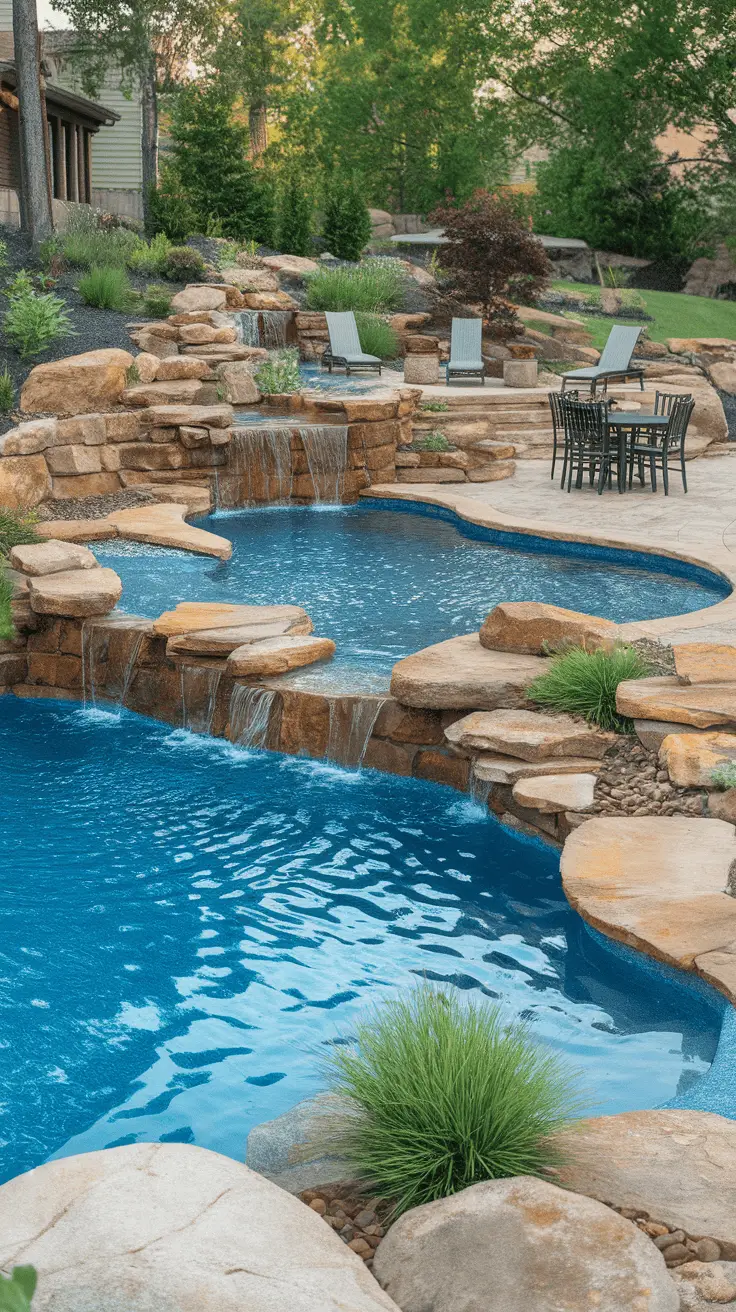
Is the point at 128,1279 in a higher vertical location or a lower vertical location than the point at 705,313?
lower

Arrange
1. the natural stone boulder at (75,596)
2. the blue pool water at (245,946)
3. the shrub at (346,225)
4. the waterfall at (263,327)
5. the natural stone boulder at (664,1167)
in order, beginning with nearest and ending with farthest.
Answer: the natural stone boulder at (664,1167) → the blue pool water at (245,946) → the natural stone boulder at (75,596) → the waterfall at (263,327) → the shrub at (346,225)

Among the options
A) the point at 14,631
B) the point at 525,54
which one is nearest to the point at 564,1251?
the point at 14,631

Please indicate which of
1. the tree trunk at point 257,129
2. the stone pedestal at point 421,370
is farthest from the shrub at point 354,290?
the tree trunk at point 257,129

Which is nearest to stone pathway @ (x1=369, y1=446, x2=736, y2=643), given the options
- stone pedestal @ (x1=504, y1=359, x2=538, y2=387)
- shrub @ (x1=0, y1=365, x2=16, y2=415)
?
stone pedestal @ (x1=504, y1=359, x2=538, y2=387)

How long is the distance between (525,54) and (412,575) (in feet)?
84.8

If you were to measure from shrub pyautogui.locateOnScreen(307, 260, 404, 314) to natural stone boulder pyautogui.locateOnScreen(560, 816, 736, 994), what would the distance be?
14.1 meters

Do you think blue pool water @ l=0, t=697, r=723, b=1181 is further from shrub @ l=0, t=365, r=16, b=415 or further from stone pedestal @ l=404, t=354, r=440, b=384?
stone pedestal @ l=404, t=354, r=440, b=384

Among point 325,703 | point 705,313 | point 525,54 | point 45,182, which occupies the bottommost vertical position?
point 325,703

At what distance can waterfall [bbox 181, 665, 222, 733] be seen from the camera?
6.97 m

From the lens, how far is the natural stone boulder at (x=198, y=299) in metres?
15.7

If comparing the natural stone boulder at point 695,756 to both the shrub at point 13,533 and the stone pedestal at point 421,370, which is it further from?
the stone pedestal at point 421,370

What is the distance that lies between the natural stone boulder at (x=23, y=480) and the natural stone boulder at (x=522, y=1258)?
331 inches

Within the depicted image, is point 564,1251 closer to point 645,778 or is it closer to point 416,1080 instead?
point 416,1080

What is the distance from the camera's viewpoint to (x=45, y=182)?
1709cm
